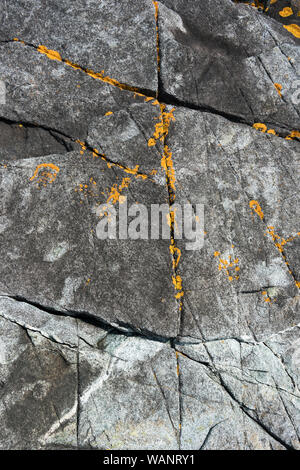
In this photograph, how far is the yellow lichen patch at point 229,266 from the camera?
390 cm

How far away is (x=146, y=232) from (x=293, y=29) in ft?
12.1

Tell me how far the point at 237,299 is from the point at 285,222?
110cm

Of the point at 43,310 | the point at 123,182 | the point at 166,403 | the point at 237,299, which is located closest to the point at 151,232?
the point at 123,182

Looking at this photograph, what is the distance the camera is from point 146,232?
395cm

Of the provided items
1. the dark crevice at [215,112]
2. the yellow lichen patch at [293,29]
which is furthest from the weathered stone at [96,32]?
the yellow lichen patch at [293,29]

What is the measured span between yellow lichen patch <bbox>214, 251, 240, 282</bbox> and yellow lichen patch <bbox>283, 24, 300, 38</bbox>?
340 cm

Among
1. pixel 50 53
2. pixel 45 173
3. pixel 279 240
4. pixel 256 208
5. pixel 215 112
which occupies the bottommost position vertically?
pixel 279 240

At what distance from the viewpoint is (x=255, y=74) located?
453 centimetres

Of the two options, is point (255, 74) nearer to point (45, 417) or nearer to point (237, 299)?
point (237, 299)

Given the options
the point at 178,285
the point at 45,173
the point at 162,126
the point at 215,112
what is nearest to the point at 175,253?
the point at 178,285

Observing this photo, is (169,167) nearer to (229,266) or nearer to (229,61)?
(229,266)

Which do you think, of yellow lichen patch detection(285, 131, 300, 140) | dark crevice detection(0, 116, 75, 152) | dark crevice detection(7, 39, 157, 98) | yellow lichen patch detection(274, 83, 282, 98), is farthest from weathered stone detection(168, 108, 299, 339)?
dark crevice detection(0, 116, 75, 152)
